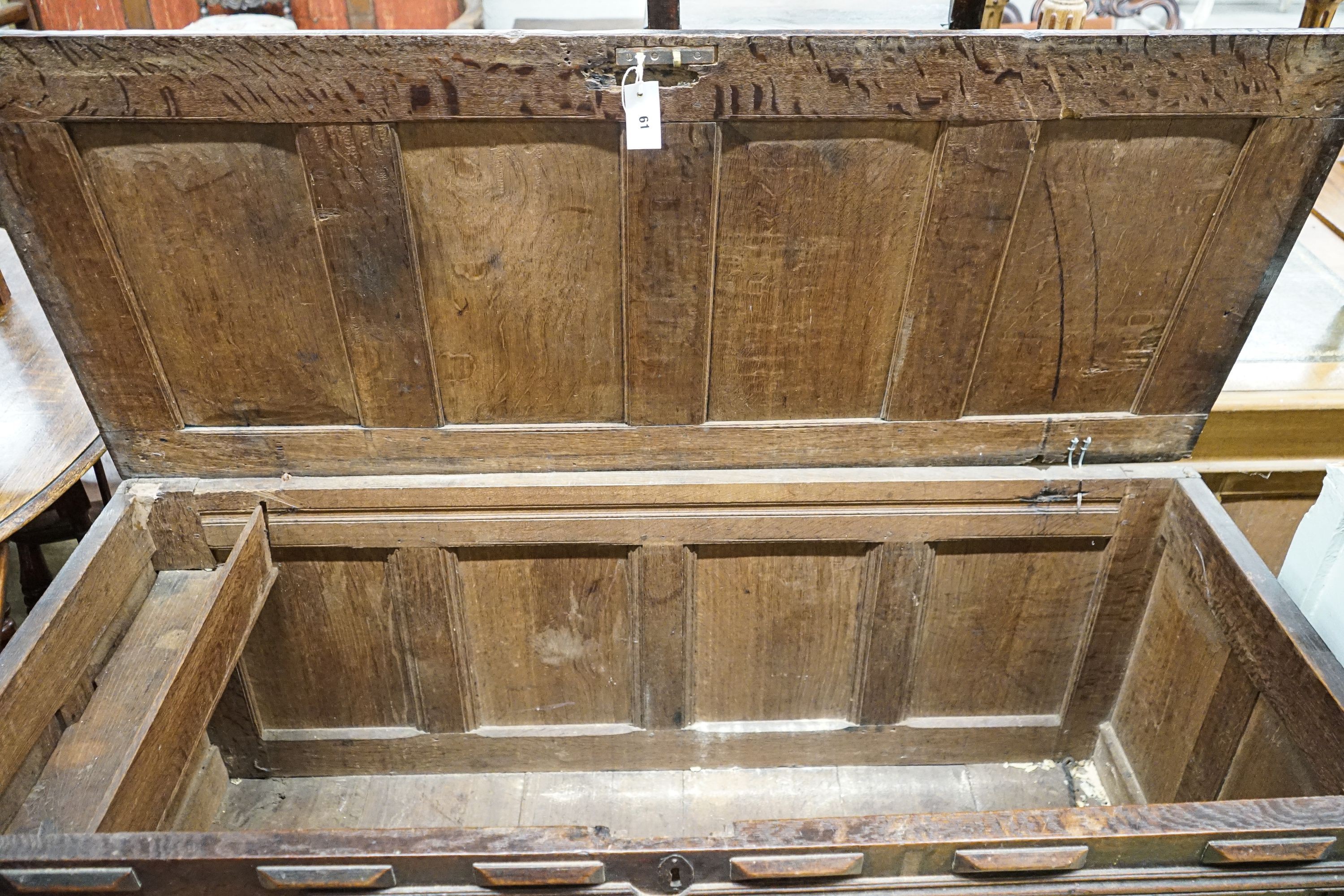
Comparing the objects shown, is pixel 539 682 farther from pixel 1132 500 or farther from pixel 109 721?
pixel 1132 500

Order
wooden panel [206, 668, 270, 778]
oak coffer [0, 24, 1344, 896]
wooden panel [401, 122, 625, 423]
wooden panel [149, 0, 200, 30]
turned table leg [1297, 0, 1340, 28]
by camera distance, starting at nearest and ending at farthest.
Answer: oak coffer [0, 24, 1344, 896]
wooden panel [401, 122, 625, 423]
turned table leg [1297, 0, 1340, 28]
wooden panel [206, 668, 270, 778]
wooden panel [149, 0, 200, 30]

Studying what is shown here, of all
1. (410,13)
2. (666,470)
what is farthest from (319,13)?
(666,470)

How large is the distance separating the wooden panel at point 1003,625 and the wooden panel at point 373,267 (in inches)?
41.1

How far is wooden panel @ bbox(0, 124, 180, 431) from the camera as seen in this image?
1319 millimetres

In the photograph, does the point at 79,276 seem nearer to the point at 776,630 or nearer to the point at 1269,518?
the point at 776,630

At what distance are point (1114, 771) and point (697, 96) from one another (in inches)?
63.4

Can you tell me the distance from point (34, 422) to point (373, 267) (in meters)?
1.18

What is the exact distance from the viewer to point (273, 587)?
71.3 inches

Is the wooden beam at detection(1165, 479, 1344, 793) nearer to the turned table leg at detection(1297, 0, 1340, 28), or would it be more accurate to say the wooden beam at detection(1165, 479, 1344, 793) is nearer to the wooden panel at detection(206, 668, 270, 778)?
the turned table leg at detection(1297, 0, 1340, 28)

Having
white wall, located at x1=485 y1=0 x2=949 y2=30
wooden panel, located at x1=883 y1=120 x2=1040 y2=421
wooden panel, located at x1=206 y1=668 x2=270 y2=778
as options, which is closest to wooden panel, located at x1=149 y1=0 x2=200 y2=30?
white wall, located at x1=485 y1=0 x2=949 y2=30

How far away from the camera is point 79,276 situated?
1.43 metres

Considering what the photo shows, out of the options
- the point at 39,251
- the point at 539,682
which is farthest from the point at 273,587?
the point at 39,251

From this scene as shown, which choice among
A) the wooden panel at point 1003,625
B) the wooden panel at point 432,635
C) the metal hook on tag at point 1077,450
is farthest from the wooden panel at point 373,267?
the metal hook on tag at point 1077,450

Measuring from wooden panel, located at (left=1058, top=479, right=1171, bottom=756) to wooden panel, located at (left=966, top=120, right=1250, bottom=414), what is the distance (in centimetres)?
21
